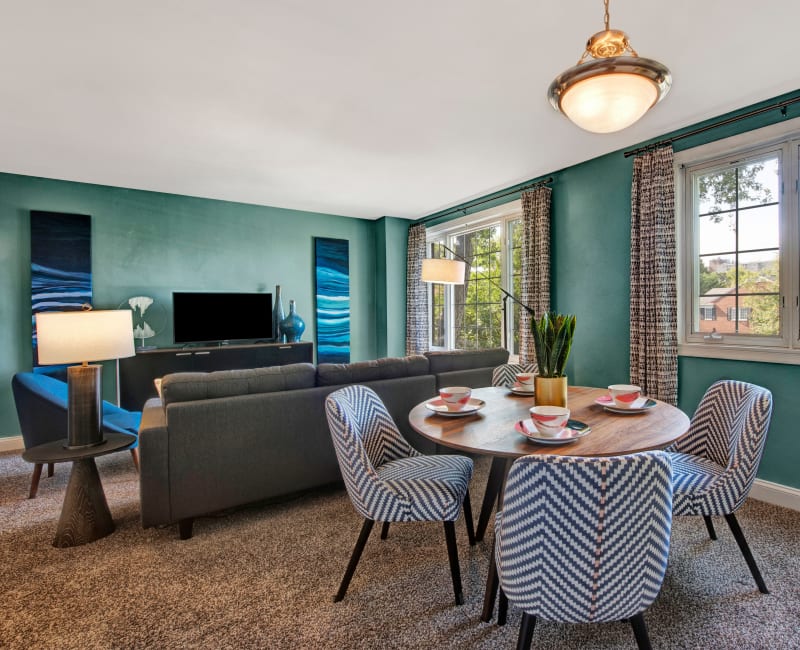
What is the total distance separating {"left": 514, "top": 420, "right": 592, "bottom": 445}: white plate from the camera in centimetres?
138

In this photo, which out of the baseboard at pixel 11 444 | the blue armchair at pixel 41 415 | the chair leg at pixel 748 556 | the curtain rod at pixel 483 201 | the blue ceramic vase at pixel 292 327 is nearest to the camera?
the chair leg at pixel 748 556

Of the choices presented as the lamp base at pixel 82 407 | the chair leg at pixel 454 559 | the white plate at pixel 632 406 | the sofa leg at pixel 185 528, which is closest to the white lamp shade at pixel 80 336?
the lamp base at pixel 82 407

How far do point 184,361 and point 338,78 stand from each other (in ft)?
10.2

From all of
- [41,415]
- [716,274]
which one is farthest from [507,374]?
[41,415]

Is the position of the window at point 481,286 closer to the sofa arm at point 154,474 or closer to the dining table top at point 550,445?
the dining table top at point 550,445

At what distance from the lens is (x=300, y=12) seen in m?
1.82

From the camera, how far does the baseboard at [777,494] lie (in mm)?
2510

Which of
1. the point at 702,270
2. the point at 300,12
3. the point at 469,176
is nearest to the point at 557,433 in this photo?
the point at 300,12

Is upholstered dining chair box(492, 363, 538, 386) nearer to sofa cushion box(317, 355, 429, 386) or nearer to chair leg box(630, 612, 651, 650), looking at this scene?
Answer: sofa cushion box(317, 355, 429, 386)

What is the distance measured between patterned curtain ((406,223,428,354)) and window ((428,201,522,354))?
175mm

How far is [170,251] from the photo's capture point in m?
4.55

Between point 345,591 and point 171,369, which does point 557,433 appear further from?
point 171,369

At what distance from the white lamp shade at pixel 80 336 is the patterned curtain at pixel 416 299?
3.71 meters

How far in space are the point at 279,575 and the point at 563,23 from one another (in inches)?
110
